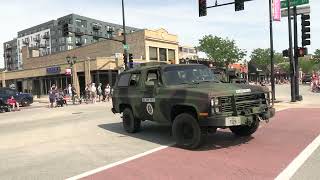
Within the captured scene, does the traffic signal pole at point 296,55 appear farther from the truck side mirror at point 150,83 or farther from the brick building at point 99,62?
the brick building at point 99,62

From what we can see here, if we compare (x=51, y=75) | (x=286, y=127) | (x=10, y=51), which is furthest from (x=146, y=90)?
(x=10, y=51)

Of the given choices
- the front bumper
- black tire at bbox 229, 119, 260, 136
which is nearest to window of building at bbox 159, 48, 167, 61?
black tire at bbox 229, 119, 260, 136

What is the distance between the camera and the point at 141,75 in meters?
13.0

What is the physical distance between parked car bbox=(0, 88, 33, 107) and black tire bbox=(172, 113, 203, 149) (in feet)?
82.8

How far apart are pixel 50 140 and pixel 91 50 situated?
5371cm

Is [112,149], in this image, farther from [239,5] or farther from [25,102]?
[25,102]

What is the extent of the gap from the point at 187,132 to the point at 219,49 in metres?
70.3

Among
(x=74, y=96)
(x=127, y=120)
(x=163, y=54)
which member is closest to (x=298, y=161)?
(x=127, y=120)

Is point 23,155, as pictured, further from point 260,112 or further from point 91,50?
point 91,50

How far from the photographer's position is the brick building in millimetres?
52312

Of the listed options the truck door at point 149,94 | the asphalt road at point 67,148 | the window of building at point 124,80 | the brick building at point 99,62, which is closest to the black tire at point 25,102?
the brick building at point 99,62

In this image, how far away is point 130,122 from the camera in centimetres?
1388

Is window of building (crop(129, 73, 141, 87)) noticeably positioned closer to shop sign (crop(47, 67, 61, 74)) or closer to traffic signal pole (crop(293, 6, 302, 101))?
traffic signal pole (crop(293, 6, 302, 101))

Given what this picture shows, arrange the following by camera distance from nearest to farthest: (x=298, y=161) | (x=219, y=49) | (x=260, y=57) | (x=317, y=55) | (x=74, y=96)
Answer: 1. (x=298, y=161)
2. (x=74, y=96)
3. (x=219, y=49)
4. (x=260, y=57)
5. (x=317, y=55)
